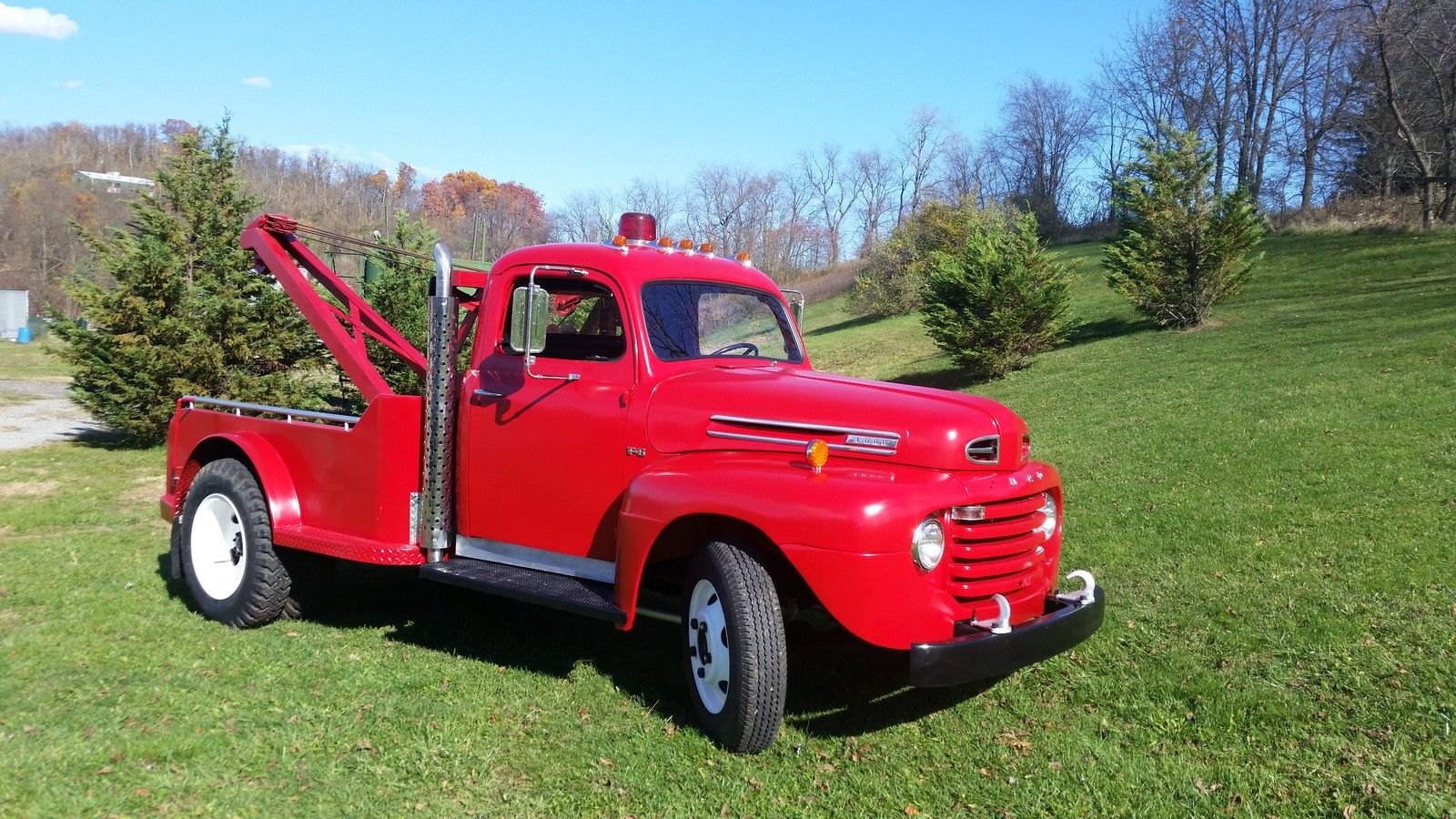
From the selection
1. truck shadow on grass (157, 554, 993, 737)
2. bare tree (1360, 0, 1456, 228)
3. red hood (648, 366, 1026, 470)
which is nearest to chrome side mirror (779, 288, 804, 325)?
red hood (648, 366, 1026, 470)

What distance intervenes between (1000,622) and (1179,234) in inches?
676

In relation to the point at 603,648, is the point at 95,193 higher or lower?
higher

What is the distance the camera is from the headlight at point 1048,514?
4.25m

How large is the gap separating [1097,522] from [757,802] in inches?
198

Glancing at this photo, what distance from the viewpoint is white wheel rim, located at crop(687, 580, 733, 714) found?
397 cm

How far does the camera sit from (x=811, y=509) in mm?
3709

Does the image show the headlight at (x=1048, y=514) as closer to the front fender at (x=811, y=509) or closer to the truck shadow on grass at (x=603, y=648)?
the front fender at (x=811, y=509)

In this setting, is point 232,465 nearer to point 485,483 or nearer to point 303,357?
point 485,483

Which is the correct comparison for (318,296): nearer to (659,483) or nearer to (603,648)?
(603,648)

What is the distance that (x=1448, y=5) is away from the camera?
3019 cm

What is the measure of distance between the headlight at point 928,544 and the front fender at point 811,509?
0.05 meters

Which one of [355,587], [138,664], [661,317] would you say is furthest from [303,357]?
[661,317]

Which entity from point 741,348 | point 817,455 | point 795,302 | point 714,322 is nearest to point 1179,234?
point 795,302

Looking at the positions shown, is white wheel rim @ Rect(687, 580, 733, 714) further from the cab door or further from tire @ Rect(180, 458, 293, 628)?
tire @ Rect(180, 458, 293, 628)
